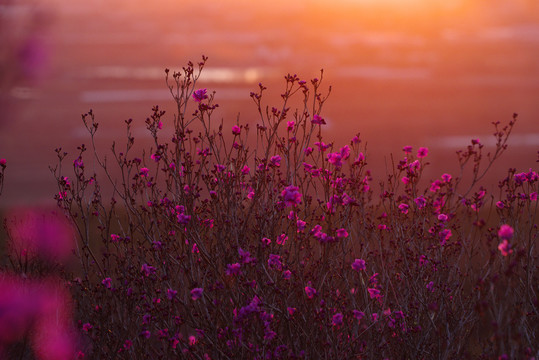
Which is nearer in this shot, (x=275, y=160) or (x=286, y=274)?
(x=286, y=274)

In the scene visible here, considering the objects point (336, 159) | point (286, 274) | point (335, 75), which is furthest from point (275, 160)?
point (335, 75)

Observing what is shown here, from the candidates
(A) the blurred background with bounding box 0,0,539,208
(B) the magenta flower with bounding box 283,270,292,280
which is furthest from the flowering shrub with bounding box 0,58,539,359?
(A) the blurred background with bounding box 0,0,539,208

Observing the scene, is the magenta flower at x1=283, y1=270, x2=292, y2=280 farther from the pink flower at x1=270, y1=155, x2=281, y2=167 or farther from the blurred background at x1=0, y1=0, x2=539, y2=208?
the blurred background at x1=0, y1=0, x2=539, y2=208

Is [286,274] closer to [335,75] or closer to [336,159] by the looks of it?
[336,159]

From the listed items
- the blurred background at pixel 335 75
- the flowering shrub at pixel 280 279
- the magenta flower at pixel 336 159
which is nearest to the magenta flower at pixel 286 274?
the flowering shrub at pixel 280 279

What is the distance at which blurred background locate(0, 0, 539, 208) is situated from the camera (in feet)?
57.8

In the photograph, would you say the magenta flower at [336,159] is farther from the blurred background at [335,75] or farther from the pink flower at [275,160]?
the blurred background at [335,75]

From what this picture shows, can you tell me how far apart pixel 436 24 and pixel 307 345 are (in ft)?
98.8

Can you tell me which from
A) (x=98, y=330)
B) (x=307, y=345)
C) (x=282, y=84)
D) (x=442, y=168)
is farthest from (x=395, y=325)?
(x=282, y=84)

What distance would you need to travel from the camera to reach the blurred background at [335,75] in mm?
17609

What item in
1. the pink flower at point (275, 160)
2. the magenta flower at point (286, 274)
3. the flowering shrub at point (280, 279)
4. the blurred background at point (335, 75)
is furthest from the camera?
the blurred background at point (335, 75)

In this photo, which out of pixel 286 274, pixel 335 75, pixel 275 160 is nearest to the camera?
pixel 286 274

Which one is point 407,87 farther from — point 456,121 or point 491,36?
point 491,36

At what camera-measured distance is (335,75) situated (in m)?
25.7
